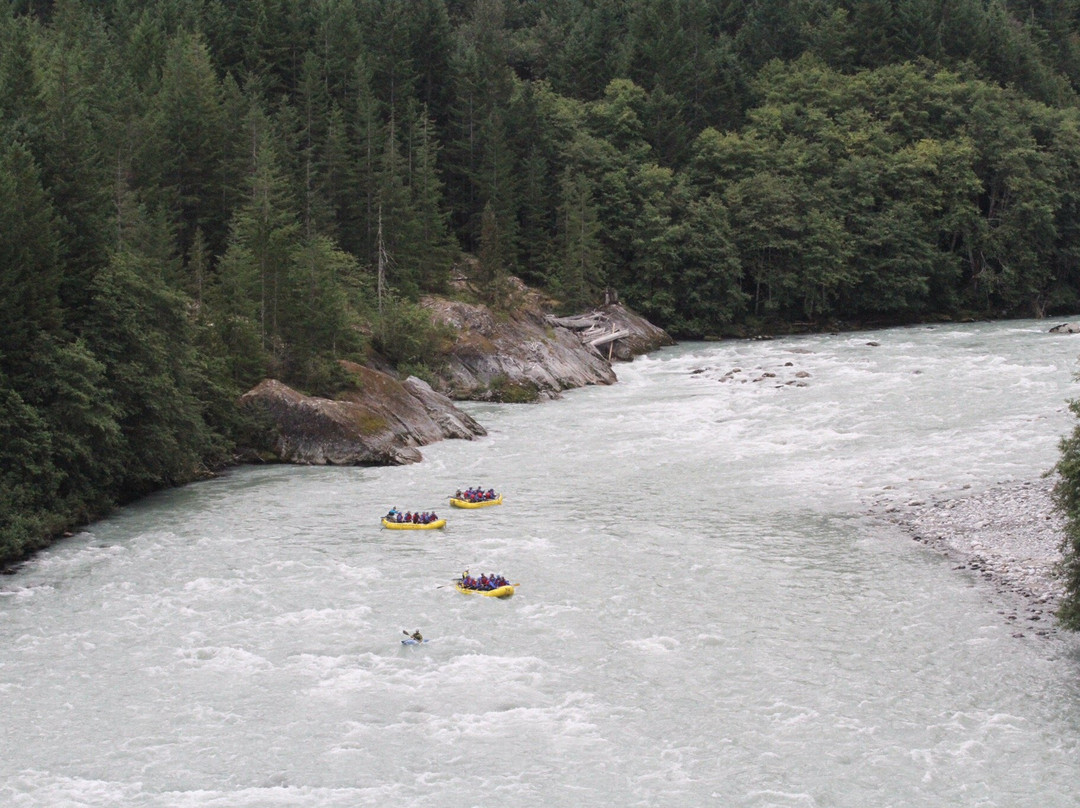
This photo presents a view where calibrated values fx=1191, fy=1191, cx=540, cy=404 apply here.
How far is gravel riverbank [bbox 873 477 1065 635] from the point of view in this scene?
30.4 metres

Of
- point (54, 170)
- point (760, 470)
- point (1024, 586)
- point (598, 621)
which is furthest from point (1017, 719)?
point (54, 170)

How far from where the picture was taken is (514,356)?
65.1m

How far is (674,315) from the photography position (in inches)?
3455

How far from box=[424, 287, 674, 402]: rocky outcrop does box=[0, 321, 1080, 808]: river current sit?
606 inches

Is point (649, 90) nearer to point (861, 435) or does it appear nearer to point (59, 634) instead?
point (861, 435)

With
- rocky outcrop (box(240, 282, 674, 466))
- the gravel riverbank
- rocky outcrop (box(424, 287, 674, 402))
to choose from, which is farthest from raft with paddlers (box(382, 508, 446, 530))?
rocky outcrop (box(424, 287, 674, 402))

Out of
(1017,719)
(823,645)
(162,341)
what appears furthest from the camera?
(162,341)

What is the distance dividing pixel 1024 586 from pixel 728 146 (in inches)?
2687

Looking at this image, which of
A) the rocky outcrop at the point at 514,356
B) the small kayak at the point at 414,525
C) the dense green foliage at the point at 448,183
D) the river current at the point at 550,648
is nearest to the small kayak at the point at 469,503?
the river current at the point at 550,648

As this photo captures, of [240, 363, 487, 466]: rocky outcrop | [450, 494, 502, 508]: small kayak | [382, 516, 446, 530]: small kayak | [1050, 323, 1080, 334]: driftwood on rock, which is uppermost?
[1050, 323, 1080, 334]: driftwood on rock

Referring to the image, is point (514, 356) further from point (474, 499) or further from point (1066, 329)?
point (1066, 329)

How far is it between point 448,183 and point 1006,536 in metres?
61.3

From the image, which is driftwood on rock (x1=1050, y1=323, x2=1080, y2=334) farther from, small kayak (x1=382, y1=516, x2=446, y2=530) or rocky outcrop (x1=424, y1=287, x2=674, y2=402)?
small kayak (x1=382, y1=516, x2=446, y2=530)

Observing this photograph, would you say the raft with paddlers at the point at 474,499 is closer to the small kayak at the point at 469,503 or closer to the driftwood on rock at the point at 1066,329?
the small kayak at the point at 469,503
